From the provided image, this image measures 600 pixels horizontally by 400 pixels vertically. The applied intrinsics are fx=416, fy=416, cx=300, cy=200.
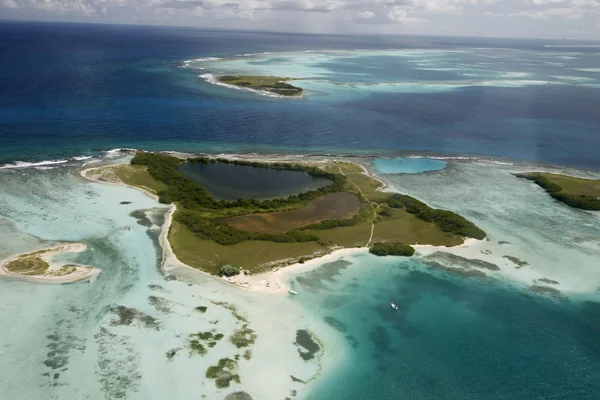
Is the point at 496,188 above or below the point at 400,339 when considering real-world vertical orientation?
above

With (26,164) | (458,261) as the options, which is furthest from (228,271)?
(26,164)

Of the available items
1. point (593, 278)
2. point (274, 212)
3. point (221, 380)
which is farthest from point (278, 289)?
point (593, 278)

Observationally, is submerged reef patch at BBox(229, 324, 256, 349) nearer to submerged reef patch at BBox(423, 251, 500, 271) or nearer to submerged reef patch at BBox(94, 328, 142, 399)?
submerged reef patch at BBox(94, 328, 142, 399)

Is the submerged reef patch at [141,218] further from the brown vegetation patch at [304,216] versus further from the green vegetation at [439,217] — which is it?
the green vegetation at [439,217]

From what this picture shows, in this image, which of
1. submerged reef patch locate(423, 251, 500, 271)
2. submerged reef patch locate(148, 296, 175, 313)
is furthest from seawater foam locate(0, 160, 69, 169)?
submerged reef patch locate(423, 251, 500, 271)

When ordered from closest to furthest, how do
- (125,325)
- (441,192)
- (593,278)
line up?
(125,325), (593,278), (441,192)

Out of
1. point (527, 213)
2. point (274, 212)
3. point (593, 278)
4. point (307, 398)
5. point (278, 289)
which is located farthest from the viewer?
point (527, 213)

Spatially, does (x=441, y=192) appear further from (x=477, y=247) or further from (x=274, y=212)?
(x=274, y=212)

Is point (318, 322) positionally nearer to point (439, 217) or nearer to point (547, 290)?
point (547, 290)
